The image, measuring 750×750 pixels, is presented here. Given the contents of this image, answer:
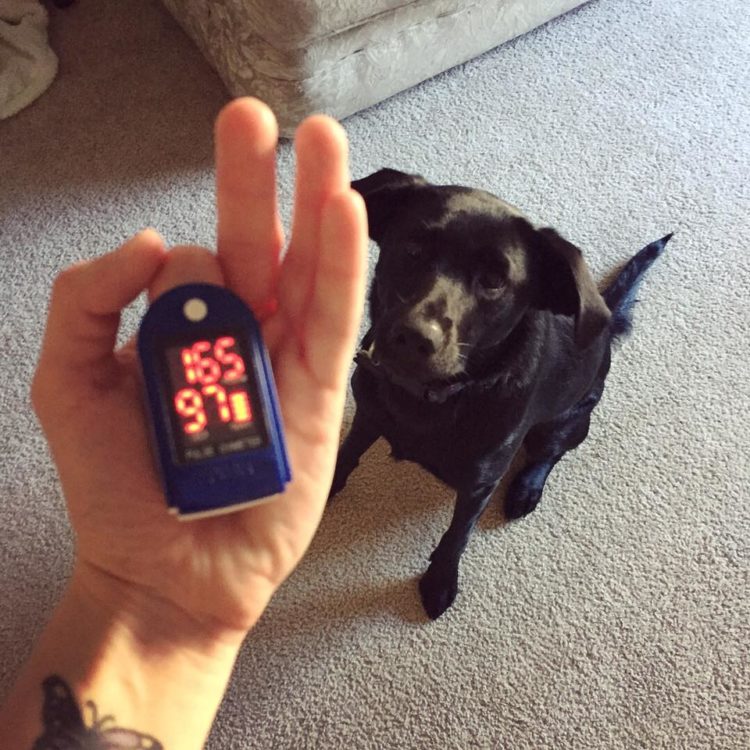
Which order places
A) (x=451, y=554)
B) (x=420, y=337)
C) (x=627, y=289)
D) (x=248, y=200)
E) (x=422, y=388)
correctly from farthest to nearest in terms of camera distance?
1. (x=627, y=289)
2. (x=451, y=554)
3. (x=422, y=388)
4. (x=420, y=337)
5. (x=248, y=200)

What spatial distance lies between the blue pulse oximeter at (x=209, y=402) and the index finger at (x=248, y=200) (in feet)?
0.12

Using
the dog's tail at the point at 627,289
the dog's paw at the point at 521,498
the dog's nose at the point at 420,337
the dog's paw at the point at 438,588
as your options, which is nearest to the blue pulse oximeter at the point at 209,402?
the dog's nose at the point at 420,337

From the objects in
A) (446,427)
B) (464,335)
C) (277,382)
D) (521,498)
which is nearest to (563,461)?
(521,498)

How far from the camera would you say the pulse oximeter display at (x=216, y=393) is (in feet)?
2.28

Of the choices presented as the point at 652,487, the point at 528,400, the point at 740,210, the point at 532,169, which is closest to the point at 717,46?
the point at 740,210

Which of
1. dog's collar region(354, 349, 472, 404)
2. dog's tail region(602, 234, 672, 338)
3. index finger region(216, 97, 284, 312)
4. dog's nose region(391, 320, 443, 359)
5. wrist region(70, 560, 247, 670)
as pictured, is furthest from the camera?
dog's tail region(602, 234, 672, 338)

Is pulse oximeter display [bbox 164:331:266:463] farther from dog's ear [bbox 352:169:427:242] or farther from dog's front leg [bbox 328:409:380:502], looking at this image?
dog's front leg [bbox 328:409:380:502]

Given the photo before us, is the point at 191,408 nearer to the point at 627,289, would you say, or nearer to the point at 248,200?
the point at 248,200

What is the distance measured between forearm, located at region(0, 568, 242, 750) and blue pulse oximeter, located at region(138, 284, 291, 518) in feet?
0.43

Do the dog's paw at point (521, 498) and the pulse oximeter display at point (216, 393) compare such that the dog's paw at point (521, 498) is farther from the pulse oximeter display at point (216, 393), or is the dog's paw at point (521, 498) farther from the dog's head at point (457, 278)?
the pulse oximeter display at point (216, 393)

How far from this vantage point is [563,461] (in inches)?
57.7

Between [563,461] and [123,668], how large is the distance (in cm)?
96

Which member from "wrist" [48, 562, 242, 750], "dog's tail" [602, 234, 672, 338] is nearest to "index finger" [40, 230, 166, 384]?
"wrist" [48, 562, 242, 750]

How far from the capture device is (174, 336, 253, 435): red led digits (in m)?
0.70
